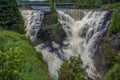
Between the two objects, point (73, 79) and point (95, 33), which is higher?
point (73, 79)

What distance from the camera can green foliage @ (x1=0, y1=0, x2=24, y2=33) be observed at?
27.2 metres

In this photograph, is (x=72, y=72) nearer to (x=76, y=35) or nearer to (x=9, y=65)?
(x=9, y=65)

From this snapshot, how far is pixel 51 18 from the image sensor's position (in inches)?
1751

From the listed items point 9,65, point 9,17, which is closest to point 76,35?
point 9,17

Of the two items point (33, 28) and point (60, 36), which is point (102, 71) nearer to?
point (60, 36)

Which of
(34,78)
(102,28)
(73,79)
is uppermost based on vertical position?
(34,78)

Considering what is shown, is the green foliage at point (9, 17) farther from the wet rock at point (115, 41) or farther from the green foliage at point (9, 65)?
the green foliage at point (9, 65)

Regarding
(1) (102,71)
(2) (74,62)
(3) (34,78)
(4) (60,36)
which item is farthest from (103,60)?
(3) (34,78)

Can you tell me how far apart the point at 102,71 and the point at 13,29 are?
12140 mm

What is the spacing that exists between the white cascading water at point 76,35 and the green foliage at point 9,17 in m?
8.90

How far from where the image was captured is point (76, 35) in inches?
1682

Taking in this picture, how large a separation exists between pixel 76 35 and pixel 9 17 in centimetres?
1735

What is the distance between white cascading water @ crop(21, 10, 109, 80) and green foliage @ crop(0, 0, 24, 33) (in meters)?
8.90

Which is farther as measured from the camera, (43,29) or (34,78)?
(43,29)
